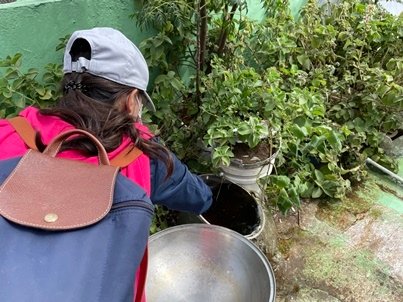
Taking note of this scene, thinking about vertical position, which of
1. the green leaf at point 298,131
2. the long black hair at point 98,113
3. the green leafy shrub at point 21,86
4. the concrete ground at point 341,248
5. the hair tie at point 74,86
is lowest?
the concrete ground at point 341,248

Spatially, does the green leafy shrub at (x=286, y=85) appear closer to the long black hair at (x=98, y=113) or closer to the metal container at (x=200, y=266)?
the metal container at (x=200, y=266)

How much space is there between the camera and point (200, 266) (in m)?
1.88

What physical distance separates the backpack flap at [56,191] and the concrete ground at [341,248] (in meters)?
1.38

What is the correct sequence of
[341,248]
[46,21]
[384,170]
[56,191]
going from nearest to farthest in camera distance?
[56,191] < [46,21] < [341,248] < [384,170]

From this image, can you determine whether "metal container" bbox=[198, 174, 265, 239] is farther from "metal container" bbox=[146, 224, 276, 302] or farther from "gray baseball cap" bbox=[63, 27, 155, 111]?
"gray baseball cap" bbox=[63, 27, 155, 111]

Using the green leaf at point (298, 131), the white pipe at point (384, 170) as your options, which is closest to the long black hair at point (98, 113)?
the green leaf at point (298, 131)

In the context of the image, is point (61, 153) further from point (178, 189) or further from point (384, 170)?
point (384, 170)

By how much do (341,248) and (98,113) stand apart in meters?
1.80

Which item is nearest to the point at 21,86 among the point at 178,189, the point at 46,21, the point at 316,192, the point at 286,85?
the point at 46,21

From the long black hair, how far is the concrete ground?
47.1 inches

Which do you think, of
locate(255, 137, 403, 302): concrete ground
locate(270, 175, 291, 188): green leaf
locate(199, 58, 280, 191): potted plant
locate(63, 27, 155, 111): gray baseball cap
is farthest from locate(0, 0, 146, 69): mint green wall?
locate(255, 137, 403, 302): concrete ground

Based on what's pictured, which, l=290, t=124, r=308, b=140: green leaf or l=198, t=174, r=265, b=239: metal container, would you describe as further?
l=290, t=124, r=308, b=140: green leaf

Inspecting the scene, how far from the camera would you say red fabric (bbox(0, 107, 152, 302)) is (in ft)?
3.44

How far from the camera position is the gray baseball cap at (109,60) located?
1219mm
